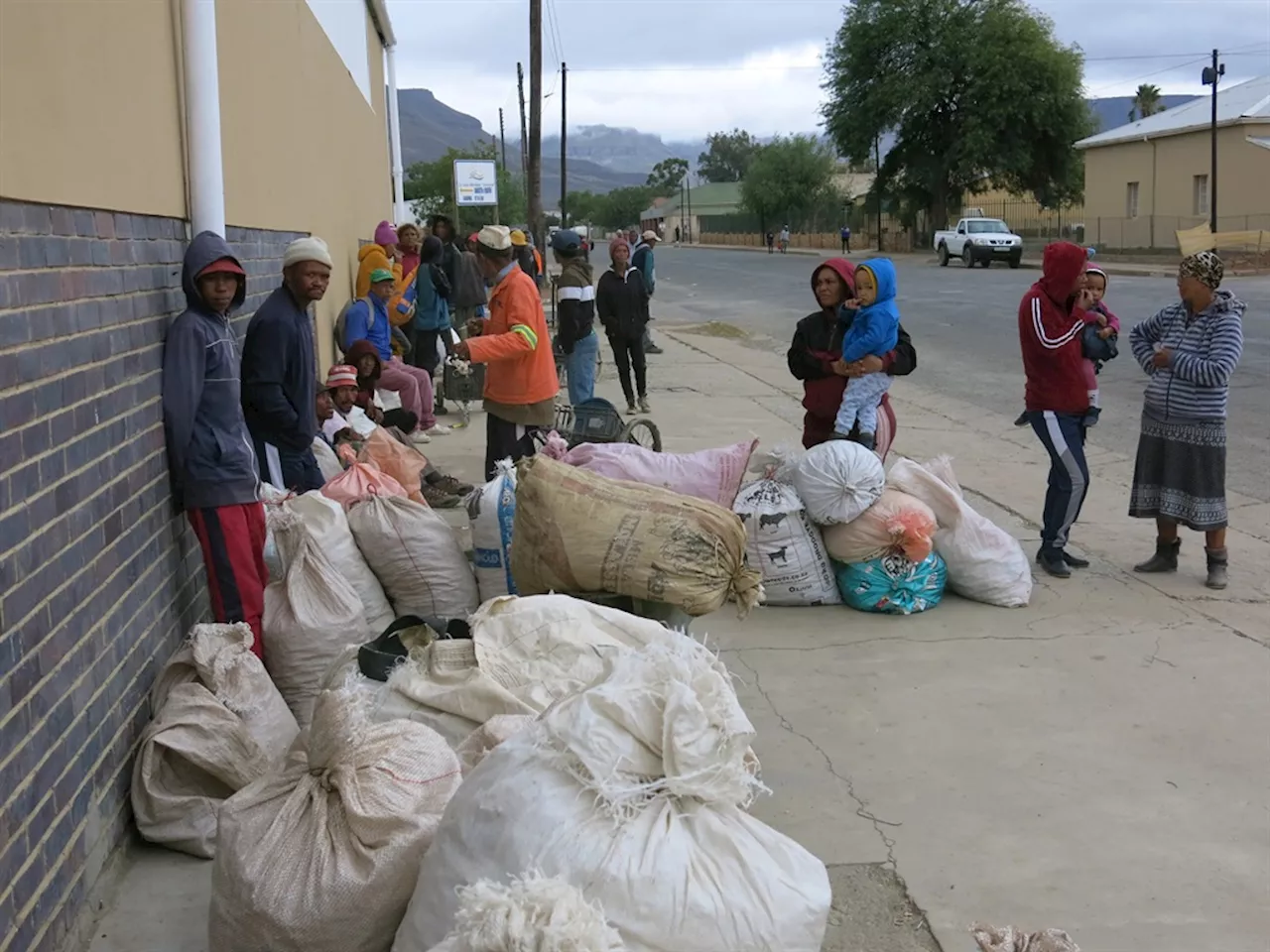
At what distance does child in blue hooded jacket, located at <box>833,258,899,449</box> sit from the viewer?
251 inches

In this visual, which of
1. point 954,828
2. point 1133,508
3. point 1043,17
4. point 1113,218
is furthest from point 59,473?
point 1043,17

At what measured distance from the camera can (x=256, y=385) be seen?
201 inches

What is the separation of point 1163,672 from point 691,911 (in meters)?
3.42

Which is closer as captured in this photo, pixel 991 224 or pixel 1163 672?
pixel 1163 672

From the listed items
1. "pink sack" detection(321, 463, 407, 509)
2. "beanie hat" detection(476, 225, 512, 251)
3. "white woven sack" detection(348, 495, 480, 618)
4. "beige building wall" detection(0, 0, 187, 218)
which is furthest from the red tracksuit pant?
"beanie hat" detection(476, 225, 512, 251)

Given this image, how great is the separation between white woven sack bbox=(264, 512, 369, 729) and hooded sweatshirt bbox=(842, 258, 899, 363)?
315cm

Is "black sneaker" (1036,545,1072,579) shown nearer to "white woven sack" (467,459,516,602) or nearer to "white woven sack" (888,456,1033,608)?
"white woven sack" (888,456,1033,608)

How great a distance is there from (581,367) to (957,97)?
4798 centimetres

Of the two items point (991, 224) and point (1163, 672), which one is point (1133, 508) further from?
point (991, 224)

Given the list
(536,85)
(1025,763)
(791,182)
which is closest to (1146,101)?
(791,182)

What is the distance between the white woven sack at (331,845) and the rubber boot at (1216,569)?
4.66 meters

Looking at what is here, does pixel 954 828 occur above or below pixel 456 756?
below

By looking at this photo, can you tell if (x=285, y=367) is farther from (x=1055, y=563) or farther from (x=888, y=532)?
(x=1055, y=563)

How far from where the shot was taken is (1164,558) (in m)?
6.35
